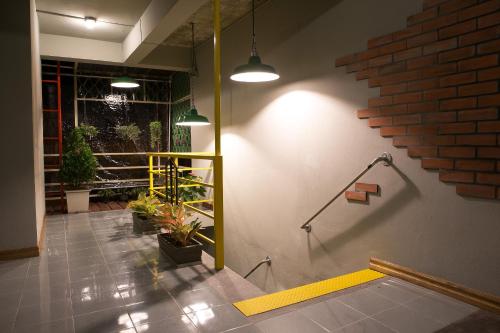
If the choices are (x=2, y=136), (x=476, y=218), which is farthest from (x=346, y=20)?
(x=2, y=136)

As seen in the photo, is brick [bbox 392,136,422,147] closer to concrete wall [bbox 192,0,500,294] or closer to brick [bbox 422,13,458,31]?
concrete wall [bbox 192,0,500,294]

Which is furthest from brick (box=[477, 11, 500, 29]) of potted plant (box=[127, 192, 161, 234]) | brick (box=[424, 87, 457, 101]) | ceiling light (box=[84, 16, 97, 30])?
ceiling light (box=[84, 16, 97, 30])

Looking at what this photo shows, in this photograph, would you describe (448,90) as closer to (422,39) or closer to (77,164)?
(422,39)

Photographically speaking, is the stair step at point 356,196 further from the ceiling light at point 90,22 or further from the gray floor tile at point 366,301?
the ceiling light at point 90,22

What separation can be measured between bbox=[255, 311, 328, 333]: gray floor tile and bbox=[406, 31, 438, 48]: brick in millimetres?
2099

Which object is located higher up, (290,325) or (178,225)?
(178,225)

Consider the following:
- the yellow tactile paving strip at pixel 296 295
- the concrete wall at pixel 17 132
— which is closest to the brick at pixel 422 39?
the yellow tactile paving strip at pixel 296 295

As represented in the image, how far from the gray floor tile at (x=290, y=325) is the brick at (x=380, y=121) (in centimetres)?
165

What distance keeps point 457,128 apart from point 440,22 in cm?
76

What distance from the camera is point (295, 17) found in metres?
4.04

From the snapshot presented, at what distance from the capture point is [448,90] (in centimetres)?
250

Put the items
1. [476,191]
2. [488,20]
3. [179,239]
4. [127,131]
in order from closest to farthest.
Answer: [488,20] → [476,191] → [179,239] → [127,131]

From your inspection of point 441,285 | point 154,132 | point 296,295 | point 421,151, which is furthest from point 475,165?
point 154,132

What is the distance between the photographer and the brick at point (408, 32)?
2.68 meters
